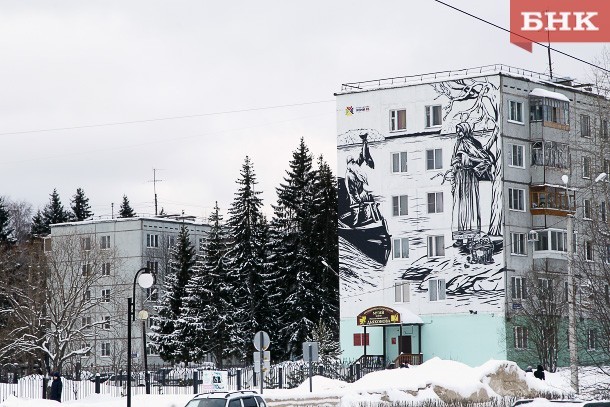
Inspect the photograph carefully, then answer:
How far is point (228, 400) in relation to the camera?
31.3 m

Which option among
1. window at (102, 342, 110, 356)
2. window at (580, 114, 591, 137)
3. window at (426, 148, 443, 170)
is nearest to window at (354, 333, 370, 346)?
window at (426, 148, 443, 170)

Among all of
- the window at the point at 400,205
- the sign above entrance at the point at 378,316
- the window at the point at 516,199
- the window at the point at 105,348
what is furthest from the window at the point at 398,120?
the window at the point at 105,348

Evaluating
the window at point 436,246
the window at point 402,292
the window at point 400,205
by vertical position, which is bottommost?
the window at point 402,292

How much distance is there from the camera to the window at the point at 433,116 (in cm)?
7856

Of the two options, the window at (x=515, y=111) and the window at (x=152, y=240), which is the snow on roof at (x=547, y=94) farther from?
the window at (x=152, y=240)

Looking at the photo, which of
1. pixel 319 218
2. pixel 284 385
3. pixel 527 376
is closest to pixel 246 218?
pixel 319 218

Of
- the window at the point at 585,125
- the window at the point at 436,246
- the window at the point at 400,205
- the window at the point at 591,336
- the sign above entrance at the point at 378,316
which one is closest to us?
the window at the point at 591,336

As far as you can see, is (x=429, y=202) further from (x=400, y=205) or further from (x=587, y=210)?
(x=587, y=210)

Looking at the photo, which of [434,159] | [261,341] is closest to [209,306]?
[434,159]

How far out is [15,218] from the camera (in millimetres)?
135750

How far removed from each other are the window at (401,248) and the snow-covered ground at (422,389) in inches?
1180

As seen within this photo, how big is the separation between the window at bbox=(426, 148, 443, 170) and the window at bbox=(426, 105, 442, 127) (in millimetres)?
1669

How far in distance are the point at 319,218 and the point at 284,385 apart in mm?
30722

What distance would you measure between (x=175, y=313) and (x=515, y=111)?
33.2m
